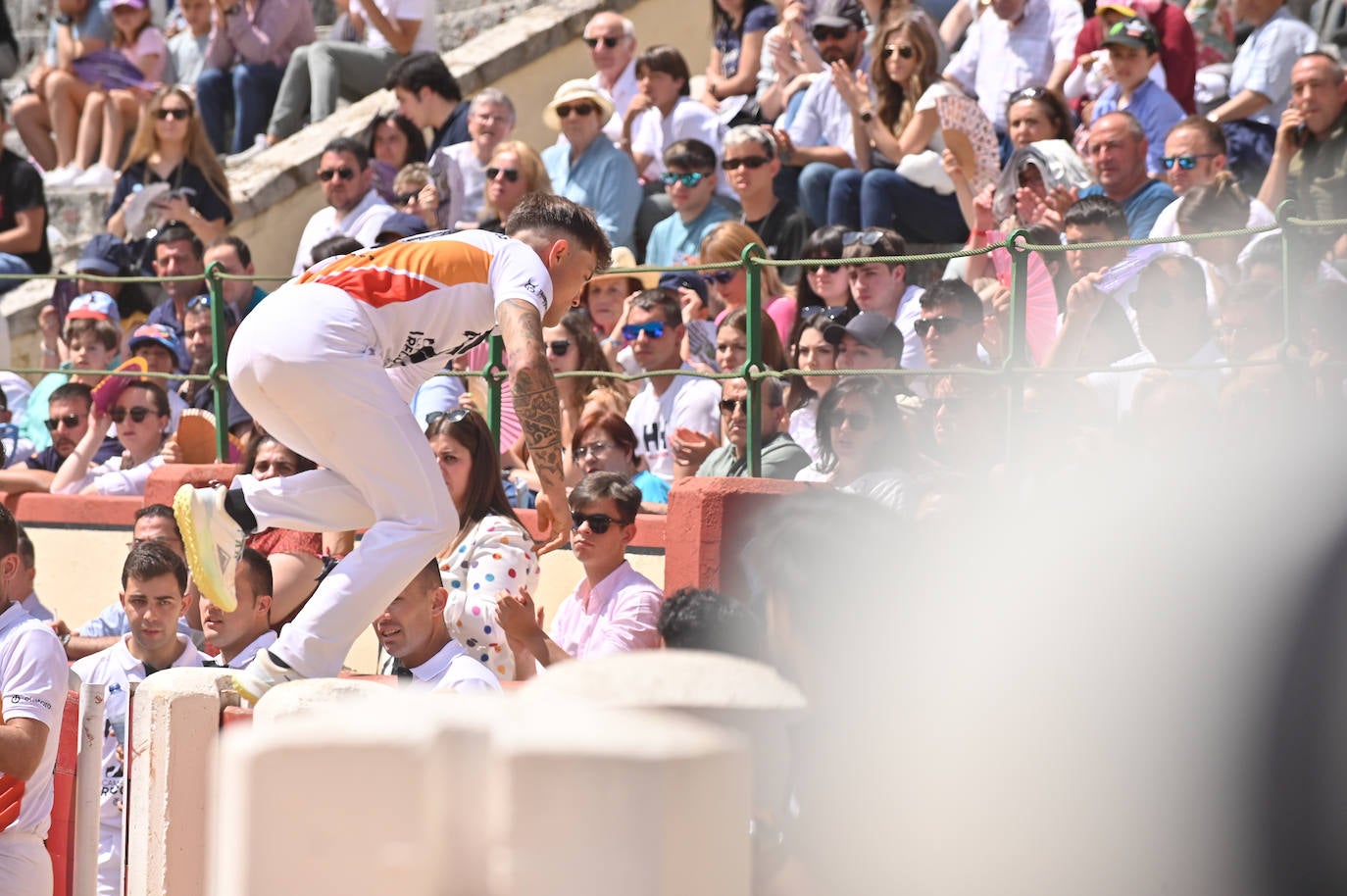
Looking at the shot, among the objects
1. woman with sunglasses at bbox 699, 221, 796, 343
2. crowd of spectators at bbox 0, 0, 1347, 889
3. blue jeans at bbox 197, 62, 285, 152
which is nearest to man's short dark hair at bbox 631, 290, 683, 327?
crowd of spectators at bbox 0, 0, 1347, 889

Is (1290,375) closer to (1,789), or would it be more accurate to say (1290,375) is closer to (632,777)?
(1,789)

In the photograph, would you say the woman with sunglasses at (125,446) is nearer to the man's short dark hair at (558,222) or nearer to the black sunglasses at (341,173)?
the black sunglasses at (341,173)

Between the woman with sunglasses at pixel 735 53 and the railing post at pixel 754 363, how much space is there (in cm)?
402

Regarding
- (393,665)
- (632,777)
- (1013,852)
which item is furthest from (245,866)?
(393,665)

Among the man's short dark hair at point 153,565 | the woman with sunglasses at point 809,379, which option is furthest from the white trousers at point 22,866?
the woman with sunglasses at point 809,379

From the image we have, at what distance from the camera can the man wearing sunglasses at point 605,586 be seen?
6852 millimetres

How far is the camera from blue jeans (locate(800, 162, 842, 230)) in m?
10.4

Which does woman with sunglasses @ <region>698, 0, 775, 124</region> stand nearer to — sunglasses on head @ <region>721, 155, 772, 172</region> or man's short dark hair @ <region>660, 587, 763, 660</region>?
sunglasses on head @ <region>721, 155, 772, 172</region>

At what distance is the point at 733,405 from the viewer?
793 centimetres

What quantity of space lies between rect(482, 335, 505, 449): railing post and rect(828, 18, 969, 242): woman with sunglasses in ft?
7.92

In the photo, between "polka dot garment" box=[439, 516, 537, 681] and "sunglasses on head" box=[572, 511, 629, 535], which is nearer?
"polka dot garment" box=[439, 516, 537, 681]

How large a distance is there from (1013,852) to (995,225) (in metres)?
6.77

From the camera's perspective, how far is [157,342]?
997cm

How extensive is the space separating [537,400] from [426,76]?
6.92 m
